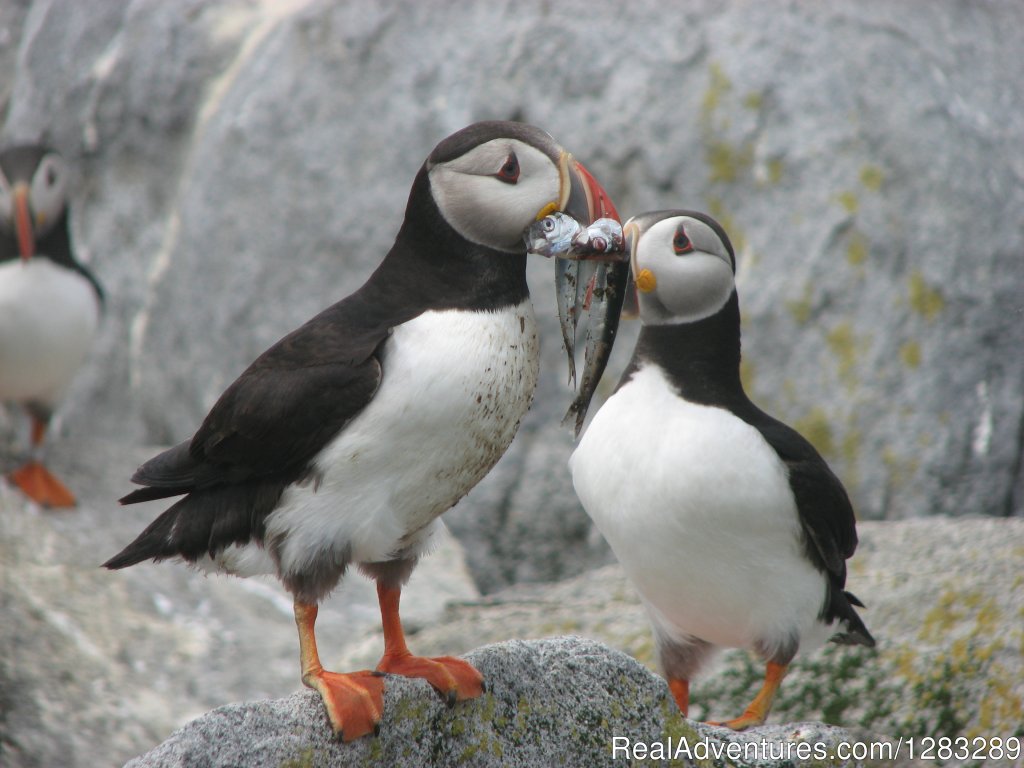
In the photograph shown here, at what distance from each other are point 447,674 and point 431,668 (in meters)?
0.05

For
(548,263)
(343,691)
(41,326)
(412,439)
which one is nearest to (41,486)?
(41,326)

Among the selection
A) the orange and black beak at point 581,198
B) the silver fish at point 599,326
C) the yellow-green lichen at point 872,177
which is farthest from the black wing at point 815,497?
the yellow-green lichen at point 872,177

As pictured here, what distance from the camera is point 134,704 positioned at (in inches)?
213

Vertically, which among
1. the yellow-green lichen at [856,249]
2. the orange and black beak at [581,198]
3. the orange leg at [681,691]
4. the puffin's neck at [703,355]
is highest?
the orange and black beak at [581,198]

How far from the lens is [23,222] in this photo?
7156 millimetres

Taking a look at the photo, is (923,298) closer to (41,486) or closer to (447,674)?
(447,674)

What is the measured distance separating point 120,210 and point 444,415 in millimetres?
6372

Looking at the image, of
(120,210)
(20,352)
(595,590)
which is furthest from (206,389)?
(595,590)

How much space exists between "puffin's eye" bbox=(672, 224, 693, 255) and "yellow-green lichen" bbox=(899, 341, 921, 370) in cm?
236

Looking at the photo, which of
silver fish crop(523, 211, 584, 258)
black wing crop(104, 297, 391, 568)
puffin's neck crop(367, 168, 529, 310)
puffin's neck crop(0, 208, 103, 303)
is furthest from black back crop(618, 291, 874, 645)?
puffin's neck crop(0, 208, 103, 303)

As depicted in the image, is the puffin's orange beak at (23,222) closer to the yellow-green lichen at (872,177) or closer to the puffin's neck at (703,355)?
the puffin's neck at (703,355)

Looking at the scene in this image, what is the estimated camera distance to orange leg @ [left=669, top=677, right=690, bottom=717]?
4539mm

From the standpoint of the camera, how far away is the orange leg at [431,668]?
10.3ft

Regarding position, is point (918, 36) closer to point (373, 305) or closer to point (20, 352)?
point (373, 305)
